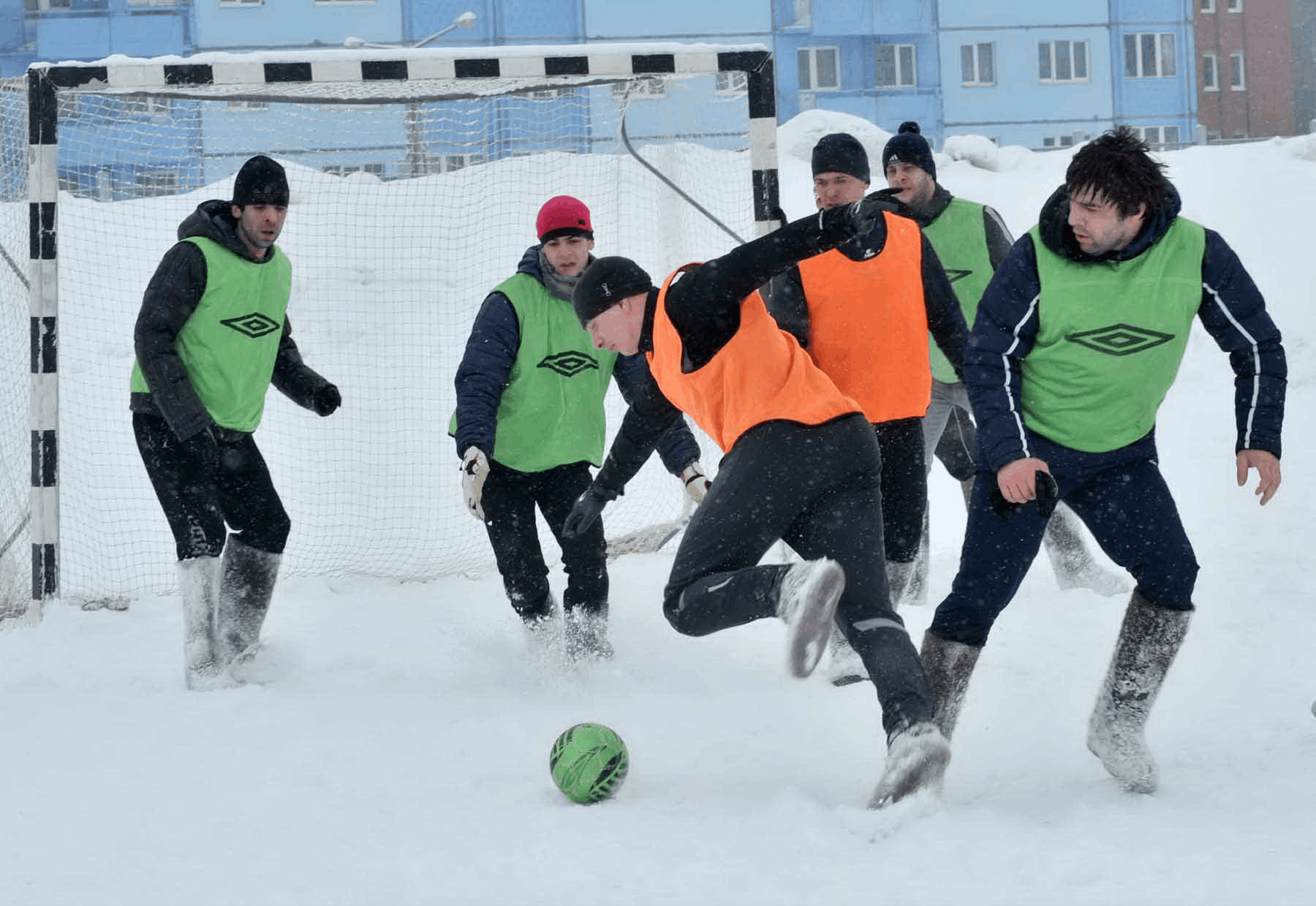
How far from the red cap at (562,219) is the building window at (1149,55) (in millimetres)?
36139

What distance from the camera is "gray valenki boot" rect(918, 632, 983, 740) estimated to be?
12.0 feet

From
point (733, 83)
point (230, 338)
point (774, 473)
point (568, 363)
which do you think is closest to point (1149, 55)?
point (733, 83)

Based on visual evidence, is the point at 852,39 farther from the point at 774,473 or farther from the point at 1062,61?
the point at 774,473

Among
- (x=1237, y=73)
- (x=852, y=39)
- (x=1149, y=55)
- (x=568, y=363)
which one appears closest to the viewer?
(x=568, y=363)

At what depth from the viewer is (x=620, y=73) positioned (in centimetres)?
663

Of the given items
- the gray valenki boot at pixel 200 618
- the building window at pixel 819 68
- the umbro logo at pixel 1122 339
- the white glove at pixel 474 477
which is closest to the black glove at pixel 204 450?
the gray valenki boot at pixel 200 618

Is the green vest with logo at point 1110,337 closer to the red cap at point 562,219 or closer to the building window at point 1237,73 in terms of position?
the red cap at point 562,219

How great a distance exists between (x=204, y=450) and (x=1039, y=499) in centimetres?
318

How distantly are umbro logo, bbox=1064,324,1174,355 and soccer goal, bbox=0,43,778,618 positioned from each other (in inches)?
132

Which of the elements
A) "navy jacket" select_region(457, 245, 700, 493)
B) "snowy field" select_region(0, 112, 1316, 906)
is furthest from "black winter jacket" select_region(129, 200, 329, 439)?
"snowy field" select_region(0, 112, 1316, 906)

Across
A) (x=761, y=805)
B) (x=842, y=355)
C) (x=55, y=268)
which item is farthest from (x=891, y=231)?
(x=55, y=268)

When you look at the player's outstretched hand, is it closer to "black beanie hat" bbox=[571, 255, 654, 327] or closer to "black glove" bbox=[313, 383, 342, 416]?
"black beanie hat" bbox=[571, 255, 654, 327]

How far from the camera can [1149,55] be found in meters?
37.8

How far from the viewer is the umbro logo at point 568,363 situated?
537cm
